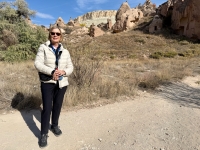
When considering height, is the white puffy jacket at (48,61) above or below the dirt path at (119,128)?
above

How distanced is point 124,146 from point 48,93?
4.14ft

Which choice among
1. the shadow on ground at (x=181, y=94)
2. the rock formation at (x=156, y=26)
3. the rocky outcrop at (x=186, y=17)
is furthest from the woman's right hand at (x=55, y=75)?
the rock formation at (x=156, y=26)

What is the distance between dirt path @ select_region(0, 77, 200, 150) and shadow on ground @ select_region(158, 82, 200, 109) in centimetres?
7

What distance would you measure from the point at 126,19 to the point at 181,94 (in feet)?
83.5

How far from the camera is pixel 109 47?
21.2 m

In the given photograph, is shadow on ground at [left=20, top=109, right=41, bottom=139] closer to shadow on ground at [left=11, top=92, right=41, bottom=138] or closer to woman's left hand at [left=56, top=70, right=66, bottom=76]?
shadow on ground at [left=11, top=92, right=41, bottom=138]

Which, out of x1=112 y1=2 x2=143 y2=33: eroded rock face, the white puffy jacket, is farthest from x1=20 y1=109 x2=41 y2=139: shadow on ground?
x1=112 y1=2 x2=143 y2=33: eroded rock face

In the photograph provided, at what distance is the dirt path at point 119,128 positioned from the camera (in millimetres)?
2469

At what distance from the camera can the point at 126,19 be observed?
28547mm

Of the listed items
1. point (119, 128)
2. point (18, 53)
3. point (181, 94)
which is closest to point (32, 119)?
point (119, 128)

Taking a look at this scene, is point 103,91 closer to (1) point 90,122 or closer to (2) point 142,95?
(2) point 142,95

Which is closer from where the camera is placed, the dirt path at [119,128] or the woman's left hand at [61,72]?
the woman's left hand at [61,72]

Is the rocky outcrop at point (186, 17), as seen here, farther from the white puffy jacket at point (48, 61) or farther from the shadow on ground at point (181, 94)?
the white puffy jacket at point (48, 61)

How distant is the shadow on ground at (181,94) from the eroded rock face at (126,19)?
23652 mm
